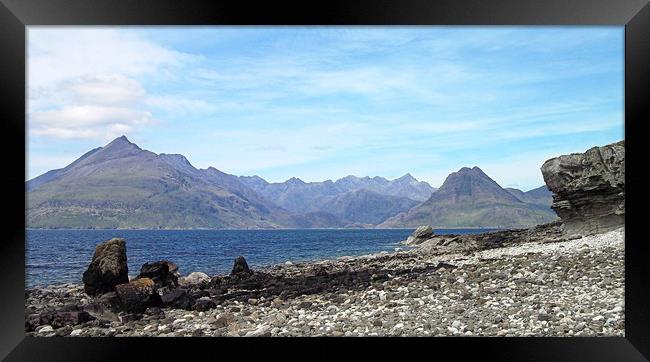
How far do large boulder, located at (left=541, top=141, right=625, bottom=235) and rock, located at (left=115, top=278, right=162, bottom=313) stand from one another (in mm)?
13706

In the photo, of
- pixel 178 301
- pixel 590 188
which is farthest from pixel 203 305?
pixel 590 188

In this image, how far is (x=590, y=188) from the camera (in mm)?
16750

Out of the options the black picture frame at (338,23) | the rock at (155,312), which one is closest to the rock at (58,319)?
the rock at (155,312)

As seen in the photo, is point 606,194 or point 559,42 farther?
point 559,42

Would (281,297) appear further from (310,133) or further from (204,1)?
(310,133)

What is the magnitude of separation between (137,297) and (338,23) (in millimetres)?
6491

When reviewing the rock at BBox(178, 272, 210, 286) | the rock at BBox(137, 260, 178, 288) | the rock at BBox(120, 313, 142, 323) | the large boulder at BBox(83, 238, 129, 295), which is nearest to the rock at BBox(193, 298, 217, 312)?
the rock at BBox(120, 313, 142, 323)

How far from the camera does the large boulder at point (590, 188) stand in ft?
53.5

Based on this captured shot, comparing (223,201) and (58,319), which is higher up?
(223,201)

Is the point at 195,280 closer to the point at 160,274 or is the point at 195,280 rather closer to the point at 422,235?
the point at 160,274

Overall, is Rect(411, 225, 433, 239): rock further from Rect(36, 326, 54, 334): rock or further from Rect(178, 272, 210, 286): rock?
Rect(36, 326, 54, 334): rock

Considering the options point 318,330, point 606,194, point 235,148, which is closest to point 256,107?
point 235,148

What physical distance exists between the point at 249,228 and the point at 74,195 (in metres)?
40.7

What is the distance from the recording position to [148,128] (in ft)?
336
